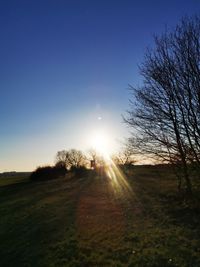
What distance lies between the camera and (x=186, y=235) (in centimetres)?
966

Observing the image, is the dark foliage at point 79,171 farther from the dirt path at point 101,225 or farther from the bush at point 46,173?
the dirt path at point 101,225

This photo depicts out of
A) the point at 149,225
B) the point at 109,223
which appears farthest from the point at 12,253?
the point at 149,225

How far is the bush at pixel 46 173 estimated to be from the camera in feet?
204

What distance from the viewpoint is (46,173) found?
6312cm

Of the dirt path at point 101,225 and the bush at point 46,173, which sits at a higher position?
the bush at point 46,173

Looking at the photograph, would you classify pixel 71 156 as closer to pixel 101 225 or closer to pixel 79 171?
pixel 79 171

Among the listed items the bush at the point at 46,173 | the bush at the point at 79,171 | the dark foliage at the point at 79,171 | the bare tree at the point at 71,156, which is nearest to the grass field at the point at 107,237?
the bush at the point at 79,171

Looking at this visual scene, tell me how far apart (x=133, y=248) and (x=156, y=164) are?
601 centimetres

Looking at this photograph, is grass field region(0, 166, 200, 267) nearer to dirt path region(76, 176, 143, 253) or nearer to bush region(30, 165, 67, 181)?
dirt path region(76, 176, 143, 253)

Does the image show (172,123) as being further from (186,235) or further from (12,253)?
(12,253)

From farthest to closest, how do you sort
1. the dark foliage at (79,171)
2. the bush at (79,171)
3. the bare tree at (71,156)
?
the bare tree at (71,156) → the dark foliage at (79,171) → the bush at (79,171)

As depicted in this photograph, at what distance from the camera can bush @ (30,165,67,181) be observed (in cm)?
6220

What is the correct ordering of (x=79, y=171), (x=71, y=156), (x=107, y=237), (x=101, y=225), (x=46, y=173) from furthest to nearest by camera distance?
(x=71, y=156)
(x=46, y=173)
(x=79, y=171)
(x=101, y=225)
(x=107, y=237)

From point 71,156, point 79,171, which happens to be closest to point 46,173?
point 79,171
